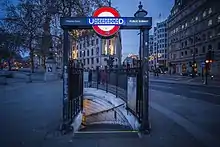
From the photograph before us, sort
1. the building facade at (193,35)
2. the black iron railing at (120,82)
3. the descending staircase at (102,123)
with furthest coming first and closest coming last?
1. the building facade at (193,35)
2. the black iron railing at (120,82)
3. the descending staircase at (102,123)

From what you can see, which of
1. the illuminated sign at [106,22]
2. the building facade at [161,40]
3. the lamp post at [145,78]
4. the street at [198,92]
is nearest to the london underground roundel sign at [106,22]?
the illuminated sign at [106,22]

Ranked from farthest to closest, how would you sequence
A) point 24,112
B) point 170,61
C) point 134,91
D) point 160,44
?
point 160,44 < point 170,61 < point 24,112 < point 134,91

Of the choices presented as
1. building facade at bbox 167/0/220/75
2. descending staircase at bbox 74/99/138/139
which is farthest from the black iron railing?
building facade at bbox 167/0/220/75

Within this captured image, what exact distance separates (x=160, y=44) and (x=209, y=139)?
447ft

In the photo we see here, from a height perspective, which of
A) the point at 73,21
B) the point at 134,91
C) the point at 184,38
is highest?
the point at 184,38

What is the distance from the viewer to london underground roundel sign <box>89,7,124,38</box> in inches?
285

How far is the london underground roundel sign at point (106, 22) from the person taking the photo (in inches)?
285

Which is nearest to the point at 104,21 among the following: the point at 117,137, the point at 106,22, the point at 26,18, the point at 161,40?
the point at 106,22

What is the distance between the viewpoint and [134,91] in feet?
29.0

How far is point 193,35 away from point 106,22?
6934cm

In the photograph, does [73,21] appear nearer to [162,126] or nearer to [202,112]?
[162,126]

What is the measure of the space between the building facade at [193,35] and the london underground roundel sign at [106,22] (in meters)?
44.4

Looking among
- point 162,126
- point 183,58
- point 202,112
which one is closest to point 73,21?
point 162,126

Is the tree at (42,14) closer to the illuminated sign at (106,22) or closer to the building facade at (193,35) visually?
the illuminated sign at (106,22)
